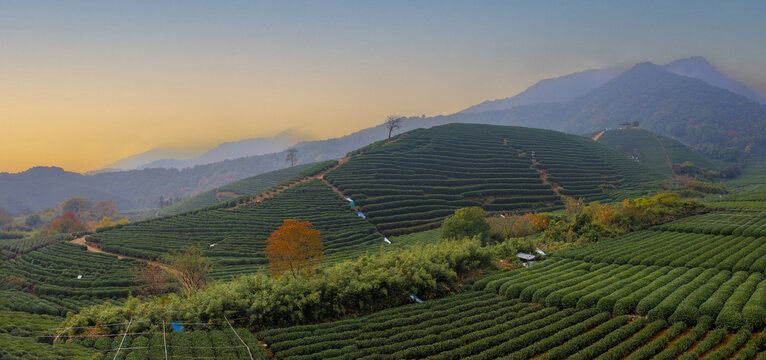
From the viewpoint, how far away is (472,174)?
218ft

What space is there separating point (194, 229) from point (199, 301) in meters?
34.1

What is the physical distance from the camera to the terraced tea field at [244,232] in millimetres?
38875

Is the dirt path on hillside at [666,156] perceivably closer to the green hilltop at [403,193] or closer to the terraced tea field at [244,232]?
the green hilltop at [403,193]

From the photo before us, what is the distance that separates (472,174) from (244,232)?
40522mm

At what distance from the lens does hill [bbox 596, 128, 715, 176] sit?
334ft

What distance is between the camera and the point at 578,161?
78.1 meters

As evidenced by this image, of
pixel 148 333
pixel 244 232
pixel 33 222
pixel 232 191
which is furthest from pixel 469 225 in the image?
pixel 33 222

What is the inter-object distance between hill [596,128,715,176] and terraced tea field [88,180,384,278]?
290ft

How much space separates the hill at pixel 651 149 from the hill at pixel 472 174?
23.2 m

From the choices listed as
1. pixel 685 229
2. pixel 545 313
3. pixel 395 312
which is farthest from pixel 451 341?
pixel 685 229

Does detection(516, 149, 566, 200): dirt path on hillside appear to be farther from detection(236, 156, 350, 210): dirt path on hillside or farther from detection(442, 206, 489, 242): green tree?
detection(236, 156, 350, 210): dirt path on hillside

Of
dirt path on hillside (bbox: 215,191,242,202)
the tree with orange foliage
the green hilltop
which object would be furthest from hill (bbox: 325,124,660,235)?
dirt path on hillside (bbox: 215,191,242,202)

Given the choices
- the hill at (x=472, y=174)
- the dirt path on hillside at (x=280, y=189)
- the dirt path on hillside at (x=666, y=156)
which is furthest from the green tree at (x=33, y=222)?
the dirt path on hillside at (x=666, y=156)

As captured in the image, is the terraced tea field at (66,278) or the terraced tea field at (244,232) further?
the terraced tea field at (244,232)
